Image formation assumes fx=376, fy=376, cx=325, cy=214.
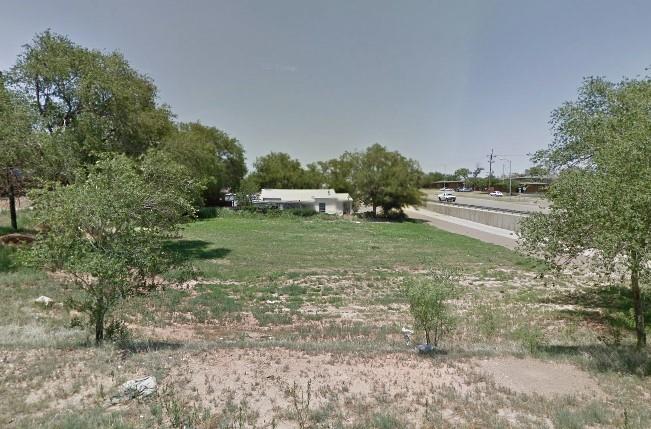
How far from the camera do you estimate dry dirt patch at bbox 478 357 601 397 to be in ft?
16.9

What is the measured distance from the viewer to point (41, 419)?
4.11m

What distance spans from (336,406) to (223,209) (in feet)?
159

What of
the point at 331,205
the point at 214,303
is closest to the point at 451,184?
the point at 331,205

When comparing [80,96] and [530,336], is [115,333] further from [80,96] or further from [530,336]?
[80,96]

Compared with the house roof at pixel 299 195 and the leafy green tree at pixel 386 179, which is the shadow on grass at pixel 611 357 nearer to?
the leafy green tree at pixel 386 179

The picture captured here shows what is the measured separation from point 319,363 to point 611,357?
16.1 ft

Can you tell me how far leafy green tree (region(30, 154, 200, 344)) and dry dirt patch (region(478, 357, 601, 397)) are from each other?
19.6ft

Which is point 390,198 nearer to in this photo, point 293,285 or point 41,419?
point 293,285

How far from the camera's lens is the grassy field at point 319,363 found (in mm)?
4332

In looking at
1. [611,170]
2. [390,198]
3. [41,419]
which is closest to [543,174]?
[611,170]

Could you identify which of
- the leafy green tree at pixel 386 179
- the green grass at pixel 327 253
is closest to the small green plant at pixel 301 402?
the green grass at pixel 327 253

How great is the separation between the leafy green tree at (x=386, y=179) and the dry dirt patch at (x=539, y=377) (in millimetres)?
39407

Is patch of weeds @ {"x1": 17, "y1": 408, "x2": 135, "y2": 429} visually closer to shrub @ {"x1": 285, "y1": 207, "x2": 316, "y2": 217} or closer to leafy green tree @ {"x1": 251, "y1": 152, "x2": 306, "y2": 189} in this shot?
shrub @ {"x1": 285, "y1": 207, "x2": 316, "y2": 217}

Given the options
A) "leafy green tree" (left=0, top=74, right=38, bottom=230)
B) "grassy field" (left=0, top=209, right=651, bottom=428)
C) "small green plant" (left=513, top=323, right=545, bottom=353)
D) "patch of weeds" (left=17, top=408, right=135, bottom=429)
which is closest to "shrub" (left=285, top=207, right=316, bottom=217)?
"leafy green tree" (left=0, top=74, right=38, bottom=230)
